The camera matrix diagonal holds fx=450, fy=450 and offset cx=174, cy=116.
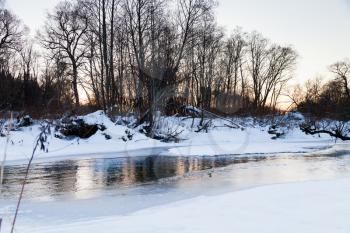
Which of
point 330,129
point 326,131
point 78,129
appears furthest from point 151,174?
point 330,129

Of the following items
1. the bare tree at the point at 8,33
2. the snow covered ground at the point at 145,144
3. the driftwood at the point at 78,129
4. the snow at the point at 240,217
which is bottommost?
the snow at the point at 240,217

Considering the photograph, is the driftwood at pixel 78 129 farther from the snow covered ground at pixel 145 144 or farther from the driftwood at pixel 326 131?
the driftwood at pixel 326 131

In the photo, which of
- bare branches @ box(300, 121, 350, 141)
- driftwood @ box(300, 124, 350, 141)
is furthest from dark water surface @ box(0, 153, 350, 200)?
bare branches @ box(300, 121, 350, 141)

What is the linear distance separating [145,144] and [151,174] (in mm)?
10726

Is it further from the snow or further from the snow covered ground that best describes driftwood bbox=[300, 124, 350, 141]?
the snow

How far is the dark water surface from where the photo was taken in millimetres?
10672

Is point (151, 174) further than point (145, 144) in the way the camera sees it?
No

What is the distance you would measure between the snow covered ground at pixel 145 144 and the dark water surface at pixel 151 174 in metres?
2.61

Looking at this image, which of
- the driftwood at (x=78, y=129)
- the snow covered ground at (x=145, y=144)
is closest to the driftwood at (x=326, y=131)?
the snow covered ground at (x=145, y=144)

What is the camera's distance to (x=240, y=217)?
654 centimetres

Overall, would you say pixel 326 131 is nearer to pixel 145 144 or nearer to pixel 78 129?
pixel 145 144

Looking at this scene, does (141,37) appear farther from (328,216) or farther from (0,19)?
(328,216)

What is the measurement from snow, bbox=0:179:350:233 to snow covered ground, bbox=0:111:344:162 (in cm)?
1017

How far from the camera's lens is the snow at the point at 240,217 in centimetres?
579
